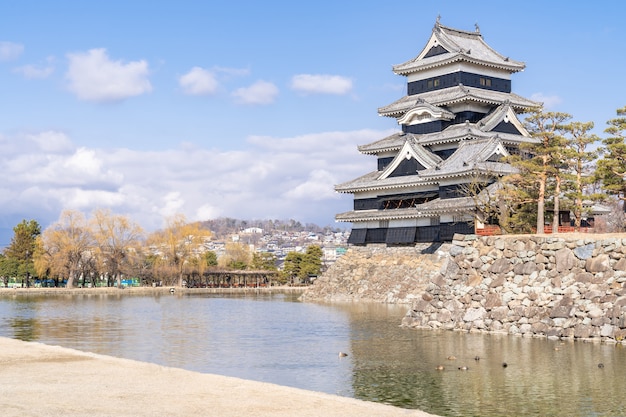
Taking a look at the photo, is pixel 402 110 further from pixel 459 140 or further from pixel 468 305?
pixel 468 305

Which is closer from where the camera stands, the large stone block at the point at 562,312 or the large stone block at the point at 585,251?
the large stone block at the point at 562,312

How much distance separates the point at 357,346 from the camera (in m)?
26.0

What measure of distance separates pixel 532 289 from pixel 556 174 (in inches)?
350

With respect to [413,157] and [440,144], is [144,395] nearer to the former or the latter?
[413,157]

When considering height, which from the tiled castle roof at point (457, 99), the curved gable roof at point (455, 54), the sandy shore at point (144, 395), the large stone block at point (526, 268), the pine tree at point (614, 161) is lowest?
the sandy shore at point (144, 395)

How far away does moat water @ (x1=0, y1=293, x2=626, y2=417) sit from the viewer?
16500 millimetres

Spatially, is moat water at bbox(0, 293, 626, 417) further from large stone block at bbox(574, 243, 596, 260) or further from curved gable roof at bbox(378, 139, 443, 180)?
curved gable roof at bbox(378, 139, 443, 180)

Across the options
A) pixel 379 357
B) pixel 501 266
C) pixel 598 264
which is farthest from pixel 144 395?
pixel 501 266

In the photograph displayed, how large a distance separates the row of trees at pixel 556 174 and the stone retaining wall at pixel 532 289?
618 centimetres

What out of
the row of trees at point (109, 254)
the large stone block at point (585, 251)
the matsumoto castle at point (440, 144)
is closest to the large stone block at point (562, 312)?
the large stone block at point (585, 251)

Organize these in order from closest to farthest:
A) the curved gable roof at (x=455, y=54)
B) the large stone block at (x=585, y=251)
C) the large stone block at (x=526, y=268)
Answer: the large stone block at (x=585, y=251)
the large stone block at (x=526, y=268)
the curved gable roof at (x=455, y=54)

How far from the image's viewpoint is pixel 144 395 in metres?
13.4

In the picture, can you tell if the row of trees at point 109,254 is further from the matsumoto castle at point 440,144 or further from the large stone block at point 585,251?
the large stone block at point 585,251

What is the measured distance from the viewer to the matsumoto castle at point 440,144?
1930 inches
